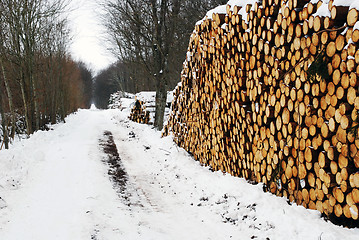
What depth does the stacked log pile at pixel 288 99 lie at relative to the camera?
2734mm

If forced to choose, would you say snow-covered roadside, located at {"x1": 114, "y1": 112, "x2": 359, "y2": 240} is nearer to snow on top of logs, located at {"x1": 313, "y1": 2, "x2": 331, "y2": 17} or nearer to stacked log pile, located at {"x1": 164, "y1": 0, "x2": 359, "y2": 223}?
stacked log pile, located at {"x1": 164, "y1": 0, "x2": 359, "y2": 223}

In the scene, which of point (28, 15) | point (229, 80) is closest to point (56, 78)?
point (28, 15)

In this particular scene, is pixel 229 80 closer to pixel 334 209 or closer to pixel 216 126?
pixel 216 126

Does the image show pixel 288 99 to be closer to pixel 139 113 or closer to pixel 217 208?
pixel 217 208

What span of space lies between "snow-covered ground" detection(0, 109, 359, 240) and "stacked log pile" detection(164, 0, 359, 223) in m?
0.36

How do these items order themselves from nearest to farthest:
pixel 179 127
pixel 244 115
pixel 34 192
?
1. pixel 244 115
2. pixel 34 192
3. pixel 179 127

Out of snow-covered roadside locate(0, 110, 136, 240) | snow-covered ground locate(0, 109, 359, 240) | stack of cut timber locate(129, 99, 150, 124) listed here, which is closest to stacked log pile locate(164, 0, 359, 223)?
snow-covered ground locate(0, 109, 359, 240)

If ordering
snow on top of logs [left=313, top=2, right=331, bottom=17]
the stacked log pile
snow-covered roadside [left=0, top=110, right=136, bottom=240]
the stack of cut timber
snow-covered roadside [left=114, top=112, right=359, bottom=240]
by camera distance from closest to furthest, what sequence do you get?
the stacked log pile → snow on top of logs [left=313, top=2, right=331, bottom=17] → snow-covered roadside [left=114, top=112, right=359, bottom=240] → snow-covered roadside [left=0, top=110, right=136, bottom=240] → the stack of cut timber

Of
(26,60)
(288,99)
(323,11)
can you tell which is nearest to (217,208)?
(288,99)

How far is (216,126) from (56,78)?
1838 cm

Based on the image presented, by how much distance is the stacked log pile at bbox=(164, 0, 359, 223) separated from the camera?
2.73m

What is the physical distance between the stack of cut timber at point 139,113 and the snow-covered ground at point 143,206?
9.50 metres

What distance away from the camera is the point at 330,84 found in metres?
2.90

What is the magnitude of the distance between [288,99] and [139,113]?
48.6ft
